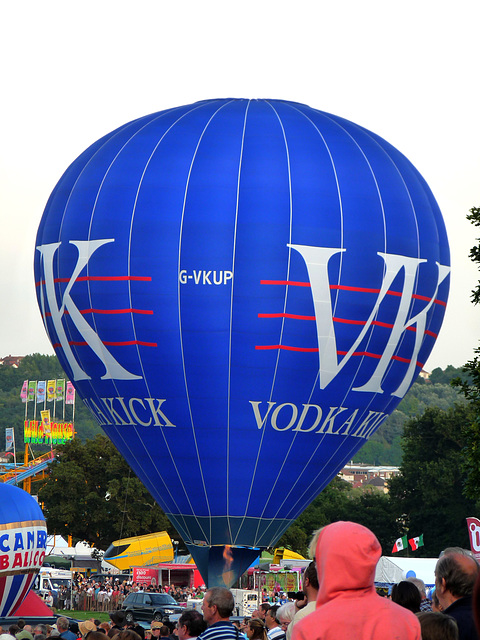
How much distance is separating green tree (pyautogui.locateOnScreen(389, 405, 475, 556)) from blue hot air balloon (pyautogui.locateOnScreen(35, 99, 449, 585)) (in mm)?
33774

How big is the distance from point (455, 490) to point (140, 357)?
3746 centimetres

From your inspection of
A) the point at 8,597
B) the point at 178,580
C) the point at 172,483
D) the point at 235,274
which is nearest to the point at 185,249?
the point at 235,274

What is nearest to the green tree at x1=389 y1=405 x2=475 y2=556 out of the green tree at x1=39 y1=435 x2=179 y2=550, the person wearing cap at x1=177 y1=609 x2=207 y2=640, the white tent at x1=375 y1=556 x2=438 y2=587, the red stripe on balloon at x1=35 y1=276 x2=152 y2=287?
the green tree at x1=39 y1=435 x2=179 y2=550

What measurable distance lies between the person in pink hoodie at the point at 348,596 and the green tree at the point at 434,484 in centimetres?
5411

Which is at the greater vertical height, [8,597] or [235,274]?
[235,274]

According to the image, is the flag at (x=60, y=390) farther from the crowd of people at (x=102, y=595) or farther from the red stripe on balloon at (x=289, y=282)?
the red stripe on balloon at (x=289, y=282)

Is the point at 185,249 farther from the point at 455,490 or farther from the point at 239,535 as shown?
the point at 455,490

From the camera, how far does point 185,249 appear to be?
23.6 metres

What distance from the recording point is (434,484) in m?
58.5

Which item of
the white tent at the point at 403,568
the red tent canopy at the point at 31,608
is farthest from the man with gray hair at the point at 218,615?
the white tent at the point at 403,568

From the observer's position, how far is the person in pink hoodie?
398cm

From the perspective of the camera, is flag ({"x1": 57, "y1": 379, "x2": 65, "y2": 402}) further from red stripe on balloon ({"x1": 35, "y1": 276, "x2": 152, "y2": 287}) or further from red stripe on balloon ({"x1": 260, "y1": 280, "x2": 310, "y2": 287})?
red stripe on balloon ({"x1": 260, "y1": 280, "x2": 310, "y2": 287})

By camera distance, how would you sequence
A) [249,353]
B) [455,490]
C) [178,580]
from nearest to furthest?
[249,353] → [178,580] → [455,490]

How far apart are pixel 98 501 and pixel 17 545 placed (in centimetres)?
3348
